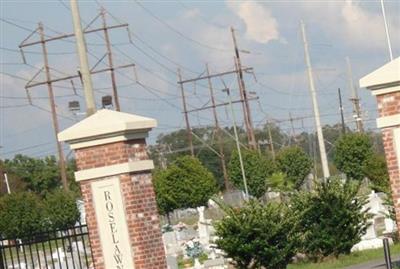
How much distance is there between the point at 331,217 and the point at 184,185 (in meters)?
44.9

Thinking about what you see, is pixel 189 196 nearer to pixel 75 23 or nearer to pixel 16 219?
pixel 16 219

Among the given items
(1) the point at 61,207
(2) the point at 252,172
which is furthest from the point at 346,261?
(2) the point at 252,172

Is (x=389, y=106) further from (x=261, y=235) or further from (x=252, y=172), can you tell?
(x=252, y=172)

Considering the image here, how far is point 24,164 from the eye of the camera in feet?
392

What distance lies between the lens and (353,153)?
72250 millimetres

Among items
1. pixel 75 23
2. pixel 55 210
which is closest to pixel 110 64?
pixel 55 210

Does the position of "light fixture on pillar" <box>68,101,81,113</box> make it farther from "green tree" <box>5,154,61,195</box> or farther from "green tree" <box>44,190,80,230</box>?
"green tree" <box>5,154,61,195</box>

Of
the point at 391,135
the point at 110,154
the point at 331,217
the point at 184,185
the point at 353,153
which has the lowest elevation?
the point at 331,217

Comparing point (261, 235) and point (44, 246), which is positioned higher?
point (44, 246)

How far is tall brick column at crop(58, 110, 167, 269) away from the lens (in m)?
16.4

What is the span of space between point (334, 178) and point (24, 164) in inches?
3603

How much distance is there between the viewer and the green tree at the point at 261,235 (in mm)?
24781

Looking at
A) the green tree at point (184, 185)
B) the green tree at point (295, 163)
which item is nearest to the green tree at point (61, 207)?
the green tree at point (184, 185)

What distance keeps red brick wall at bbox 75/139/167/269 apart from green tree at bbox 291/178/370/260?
12696 mm
